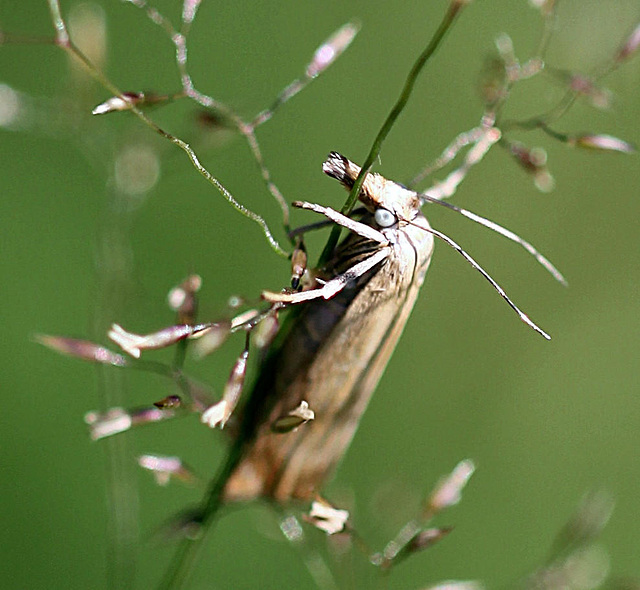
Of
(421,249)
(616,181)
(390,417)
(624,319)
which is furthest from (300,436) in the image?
(616,181)

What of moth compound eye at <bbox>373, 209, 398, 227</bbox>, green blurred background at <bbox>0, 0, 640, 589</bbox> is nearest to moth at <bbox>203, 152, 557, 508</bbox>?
moth compound eye at <bbox>373, 209, 398, 227</bbox>

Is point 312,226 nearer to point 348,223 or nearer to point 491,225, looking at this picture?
point 348,223

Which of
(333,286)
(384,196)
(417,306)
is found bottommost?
(333,286)

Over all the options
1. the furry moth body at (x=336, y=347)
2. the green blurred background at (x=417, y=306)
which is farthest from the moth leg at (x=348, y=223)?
the green blurred background at (x=417, y=306)

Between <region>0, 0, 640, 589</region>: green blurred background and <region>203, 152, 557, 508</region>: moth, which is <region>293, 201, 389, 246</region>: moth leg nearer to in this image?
<region>203, 152, 557, 508</region>: moth

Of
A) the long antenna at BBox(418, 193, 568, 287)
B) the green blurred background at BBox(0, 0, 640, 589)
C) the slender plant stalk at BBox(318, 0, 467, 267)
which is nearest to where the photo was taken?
the slender plant stalk at BBox(318, 0, 467, 267)

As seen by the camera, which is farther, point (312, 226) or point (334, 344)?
point (334, 344)

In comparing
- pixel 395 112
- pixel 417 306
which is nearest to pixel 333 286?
pixel 395 112
